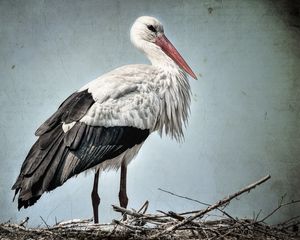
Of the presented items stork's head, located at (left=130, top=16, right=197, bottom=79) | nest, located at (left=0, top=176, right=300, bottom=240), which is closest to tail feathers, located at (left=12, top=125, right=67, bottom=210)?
nest, located at (left=0, top=176, right=300, bottom=240)

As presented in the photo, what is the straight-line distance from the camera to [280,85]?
177 inches

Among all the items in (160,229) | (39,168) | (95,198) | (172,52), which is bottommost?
(95,198)

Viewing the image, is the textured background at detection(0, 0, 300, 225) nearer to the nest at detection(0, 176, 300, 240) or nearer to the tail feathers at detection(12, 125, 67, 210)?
the tail feathers at detection(12, 125, 67, 210)

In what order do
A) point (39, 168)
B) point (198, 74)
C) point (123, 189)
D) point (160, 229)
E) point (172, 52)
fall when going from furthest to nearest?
1. point (198, 74)
2. point (172, 52)
3. point (123, 189)
4. point (39, 168)
5. point (160, 229)

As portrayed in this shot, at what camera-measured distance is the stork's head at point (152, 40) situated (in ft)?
14.3

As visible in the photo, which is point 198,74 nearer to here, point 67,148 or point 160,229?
point 67,148

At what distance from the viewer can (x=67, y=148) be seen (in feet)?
12.6

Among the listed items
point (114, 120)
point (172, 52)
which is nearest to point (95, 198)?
point (114, 120)

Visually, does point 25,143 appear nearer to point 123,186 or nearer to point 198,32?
point 123,186

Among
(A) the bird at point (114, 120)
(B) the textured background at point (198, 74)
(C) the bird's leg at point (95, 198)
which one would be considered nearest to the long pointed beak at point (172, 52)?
(A) the bird at point (114, 120)

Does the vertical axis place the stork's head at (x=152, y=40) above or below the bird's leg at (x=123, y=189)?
above

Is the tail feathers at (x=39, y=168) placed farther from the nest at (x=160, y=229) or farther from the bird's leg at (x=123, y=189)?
the bird's leg at (x=123, y=189)

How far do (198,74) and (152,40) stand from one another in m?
0.28

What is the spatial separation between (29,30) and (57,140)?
33.9 inches
